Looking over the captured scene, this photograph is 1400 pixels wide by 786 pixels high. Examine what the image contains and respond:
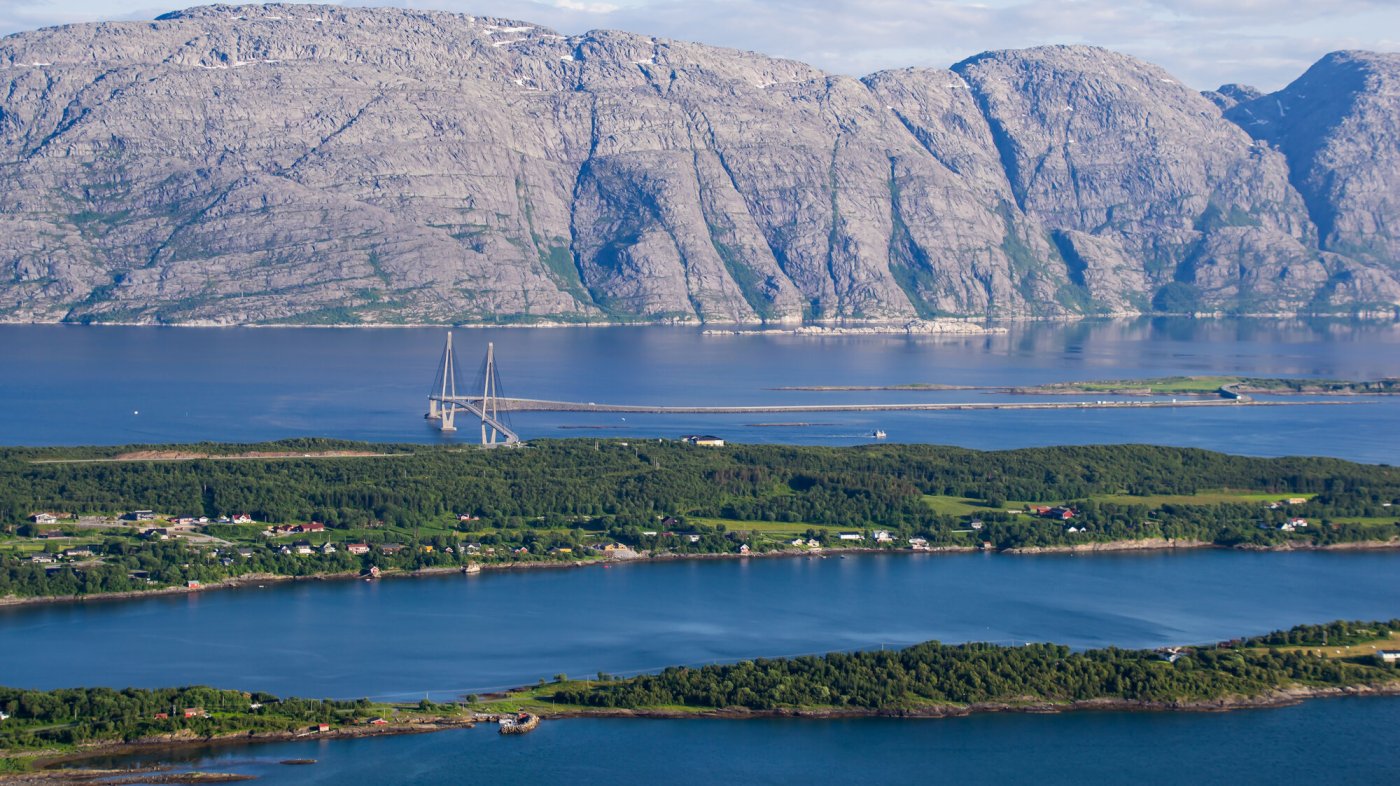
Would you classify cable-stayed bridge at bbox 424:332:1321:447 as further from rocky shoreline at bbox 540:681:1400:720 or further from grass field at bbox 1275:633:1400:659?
grass field at bbox 1275:633:1400:659

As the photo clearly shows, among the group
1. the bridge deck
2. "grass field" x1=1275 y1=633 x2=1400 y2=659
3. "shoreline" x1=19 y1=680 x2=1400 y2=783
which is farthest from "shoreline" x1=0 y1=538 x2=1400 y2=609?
the bridge deck

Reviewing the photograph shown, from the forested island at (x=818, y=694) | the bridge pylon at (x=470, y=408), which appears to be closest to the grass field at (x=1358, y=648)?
the forested island at (x=818, y=694)

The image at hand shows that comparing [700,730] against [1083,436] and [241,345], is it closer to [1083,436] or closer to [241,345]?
[1083,436]

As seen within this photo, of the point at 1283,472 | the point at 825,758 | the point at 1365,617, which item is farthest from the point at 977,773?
the point at 1283,472

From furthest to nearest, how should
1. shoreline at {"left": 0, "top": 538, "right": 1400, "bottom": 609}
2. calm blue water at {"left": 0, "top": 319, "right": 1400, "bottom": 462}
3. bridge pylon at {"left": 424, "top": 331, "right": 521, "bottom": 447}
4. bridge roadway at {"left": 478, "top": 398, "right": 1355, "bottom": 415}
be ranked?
bridge roadway at {"left": 478, "top": 398, "right": 1355, "bottom": 415} → calm blue water at {"left": 0, "top": 319, "right": 1400, "bottom": 462} → bridge pylon at {"left": 424, "top": 331, "right": 521, "bottom": 447} → shoreline at {"left": 0, "top": 538, "right": 1400, "bottom": 609}

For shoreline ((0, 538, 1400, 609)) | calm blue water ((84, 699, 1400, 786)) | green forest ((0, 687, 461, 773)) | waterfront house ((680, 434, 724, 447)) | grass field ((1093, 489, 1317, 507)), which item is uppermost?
waterfront house ((680, 434, 724, 447))
